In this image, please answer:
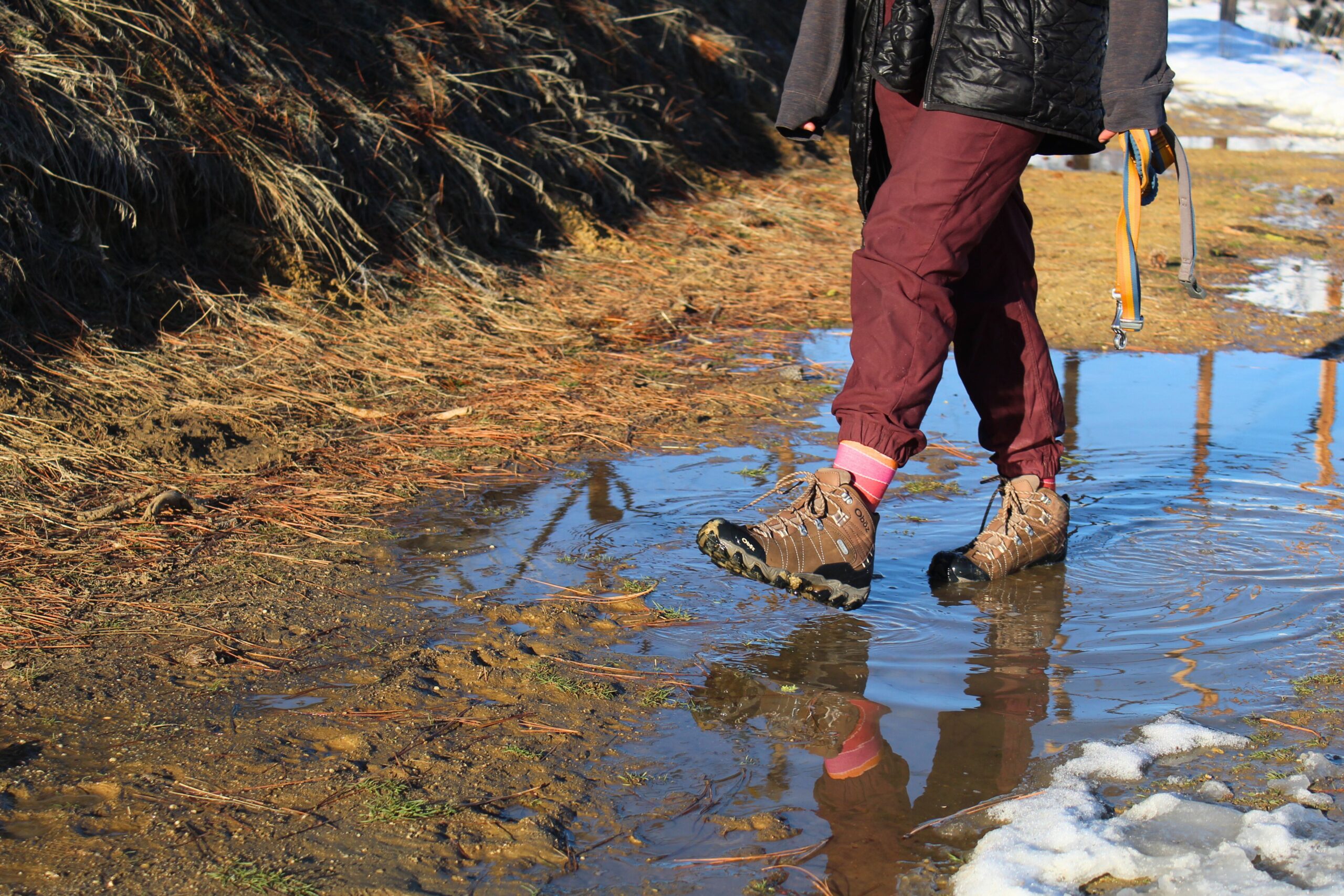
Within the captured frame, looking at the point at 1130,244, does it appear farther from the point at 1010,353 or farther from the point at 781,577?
the point at 781,577

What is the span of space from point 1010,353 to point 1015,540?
44 centimetres

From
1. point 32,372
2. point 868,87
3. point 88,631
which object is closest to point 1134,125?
point 868,87

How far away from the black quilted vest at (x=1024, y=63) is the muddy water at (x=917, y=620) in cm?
103

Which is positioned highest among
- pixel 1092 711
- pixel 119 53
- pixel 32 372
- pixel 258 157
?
pixel 119 53

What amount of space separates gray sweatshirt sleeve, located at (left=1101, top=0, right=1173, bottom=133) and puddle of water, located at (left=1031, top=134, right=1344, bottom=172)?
353 inches

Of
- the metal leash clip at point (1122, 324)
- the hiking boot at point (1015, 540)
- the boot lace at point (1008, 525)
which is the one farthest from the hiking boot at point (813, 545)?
the metal leash clip at point (1122, 324)

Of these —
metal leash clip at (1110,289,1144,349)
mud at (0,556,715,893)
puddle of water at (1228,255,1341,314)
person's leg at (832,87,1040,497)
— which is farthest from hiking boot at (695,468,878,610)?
puddle of water at (1228,255,1341,314)

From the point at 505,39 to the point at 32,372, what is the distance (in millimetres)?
3918

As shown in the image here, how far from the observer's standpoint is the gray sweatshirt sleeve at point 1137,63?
230 centimetres

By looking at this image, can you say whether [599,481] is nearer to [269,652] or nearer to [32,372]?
[269,652]

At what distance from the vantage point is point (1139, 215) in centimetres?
258

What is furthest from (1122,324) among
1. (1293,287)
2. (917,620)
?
(1293,287)

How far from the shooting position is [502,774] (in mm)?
1810

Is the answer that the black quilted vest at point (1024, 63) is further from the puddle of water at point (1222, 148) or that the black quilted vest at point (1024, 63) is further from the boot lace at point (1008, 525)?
the puddle of water at point (1222, 148)
